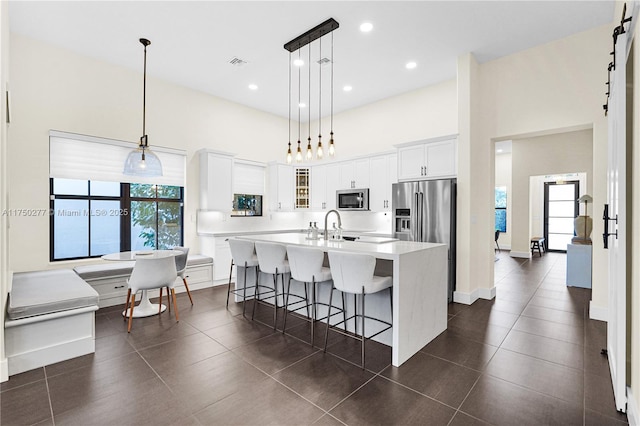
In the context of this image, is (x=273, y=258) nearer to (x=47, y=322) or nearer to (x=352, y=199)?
(x=47, y=322)

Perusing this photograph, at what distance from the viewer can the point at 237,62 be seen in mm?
4633

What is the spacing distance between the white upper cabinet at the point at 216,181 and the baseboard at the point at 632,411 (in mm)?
5535

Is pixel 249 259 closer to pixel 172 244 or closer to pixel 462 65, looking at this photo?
pixel 172 244

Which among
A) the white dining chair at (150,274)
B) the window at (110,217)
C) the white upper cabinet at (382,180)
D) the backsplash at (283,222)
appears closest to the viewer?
the white dining chair at (150,274)

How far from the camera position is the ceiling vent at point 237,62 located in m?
4.54

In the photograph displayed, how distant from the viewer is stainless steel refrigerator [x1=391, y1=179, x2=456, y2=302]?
447 cm

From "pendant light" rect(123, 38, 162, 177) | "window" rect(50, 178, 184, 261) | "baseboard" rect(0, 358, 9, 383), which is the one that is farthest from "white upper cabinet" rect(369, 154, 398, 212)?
"baseboard" rect(0, 358, 9, 383)

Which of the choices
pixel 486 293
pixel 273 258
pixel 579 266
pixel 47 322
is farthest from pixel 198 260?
pixel 579 266

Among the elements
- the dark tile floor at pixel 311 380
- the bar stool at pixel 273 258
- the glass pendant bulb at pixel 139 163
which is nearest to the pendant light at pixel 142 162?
the glass pendant bulb at pixel 139 163

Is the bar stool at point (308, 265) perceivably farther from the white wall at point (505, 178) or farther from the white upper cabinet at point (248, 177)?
the white wall at point (505, 178)

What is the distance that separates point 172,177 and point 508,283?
640 cm

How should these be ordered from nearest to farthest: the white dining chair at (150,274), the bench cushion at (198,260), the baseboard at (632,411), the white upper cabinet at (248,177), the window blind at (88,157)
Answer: the baseboard at (632,411)
the white dining chair at (150,274)
the window blind at (88,157)
the bench cushion at (198,260)
the white upper cabinet at (248,177)

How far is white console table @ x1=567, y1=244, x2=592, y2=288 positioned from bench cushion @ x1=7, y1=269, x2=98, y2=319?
23.2 ft

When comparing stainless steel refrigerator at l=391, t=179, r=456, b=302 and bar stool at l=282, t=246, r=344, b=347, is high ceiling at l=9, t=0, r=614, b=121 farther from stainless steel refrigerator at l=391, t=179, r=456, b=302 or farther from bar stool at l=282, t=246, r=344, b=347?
bar stool at l=282, t=246, r=344, b=347
